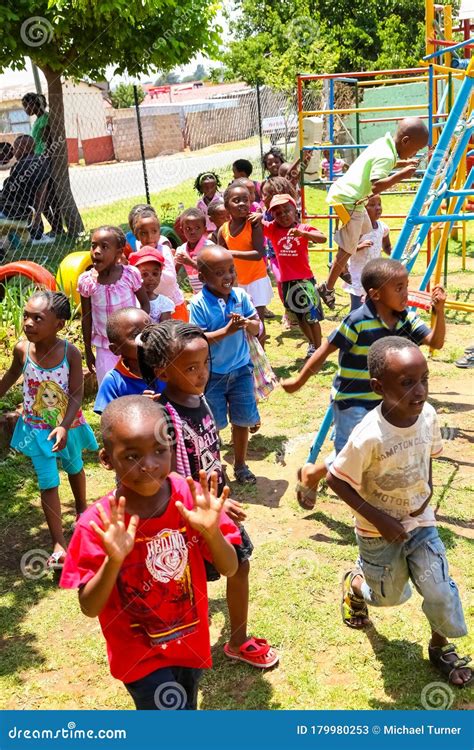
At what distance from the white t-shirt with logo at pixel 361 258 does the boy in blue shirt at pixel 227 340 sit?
148cm

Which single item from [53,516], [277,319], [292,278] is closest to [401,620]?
[53,516]

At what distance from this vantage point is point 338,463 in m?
2.84

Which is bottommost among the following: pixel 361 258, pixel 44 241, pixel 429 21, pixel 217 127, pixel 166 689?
pixel 44 241

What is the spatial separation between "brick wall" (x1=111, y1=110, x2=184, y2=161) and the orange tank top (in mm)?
27941

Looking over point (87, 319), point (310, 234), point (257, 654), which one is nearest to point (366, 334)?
point (257, 654)

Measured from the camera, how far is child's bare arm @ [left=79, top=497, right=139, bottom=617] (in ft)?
6.47

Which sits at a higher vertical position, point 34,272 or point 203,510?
point 203,510

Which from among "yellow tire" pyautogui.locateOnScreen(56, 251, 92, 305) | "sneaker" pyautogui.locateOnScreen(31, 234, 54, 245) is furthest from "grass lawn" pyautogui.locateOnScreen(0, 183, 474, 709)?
"sneaker" pyautogui.locateOnScreen(31, 234, 54, 245)

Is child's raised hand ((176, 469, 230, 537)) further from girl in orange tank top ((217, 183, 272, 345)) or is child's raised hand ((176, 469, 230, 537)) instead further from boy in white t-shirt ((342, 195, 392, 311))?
girl in orange tank top ((217, 183, 272, 345))

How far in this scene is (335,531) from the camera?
4.09 meters

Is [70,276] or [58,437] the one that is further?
[70,276]

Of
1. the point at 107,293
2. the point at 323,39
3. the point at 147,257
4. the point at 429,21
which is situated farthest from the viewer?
the point at 323,39

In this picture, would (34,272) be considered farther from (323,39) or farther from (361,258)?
(323,39)

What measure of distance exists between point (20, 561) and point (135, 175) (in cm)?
2149
